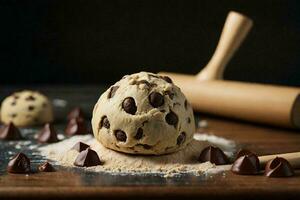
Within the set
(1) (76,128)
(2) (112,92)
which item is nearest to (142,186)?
(2) (112,92)

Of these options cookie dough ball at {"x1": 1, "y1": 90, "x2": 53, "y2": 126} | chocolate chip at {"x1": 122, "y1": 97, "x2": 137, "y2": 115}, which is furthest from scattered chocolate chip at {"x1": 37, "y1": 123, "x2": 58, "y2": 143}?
chocolate chip at {"x1": 122, "y1": 97, "x2": 137, "y2": 115}

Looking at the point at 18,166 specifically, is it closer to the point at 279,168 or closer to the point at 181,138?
the point at 181,138

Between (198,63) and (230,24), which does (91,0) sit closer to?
(198,63)

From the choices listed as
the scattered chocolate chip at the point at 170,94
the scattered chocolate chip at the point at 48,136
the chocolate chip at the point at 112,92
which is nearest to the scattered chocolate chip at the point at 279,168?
the scattered chocolate chip at the point at 170,94

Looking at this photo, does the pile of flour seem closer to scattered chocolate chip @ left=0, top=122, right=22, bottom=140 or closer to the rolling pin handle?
scattered chocolate chip @ left=0, top=122, right=22, bottom=140

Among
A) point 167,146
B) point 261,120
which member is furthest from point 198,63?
point 167,146

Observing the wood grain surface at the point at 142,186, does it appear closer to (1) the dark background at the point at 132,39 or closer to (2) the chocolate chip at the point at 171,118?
(2) the chocolate chip at the point at 171,118
